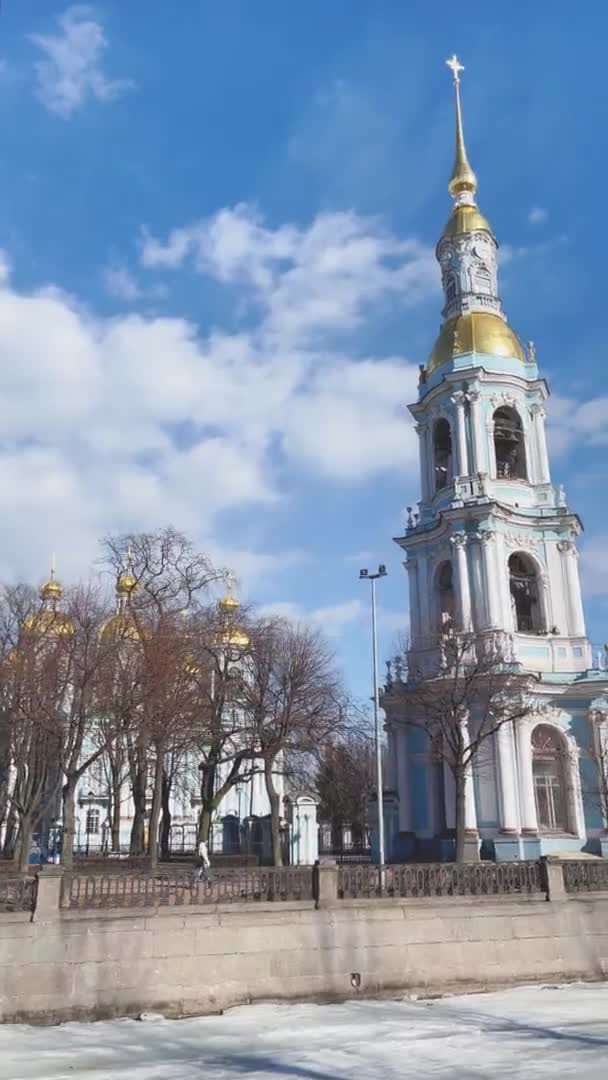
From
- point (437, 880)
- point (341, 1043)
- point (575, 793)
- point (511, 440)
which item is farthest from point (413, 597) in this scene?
point (341, 1043)

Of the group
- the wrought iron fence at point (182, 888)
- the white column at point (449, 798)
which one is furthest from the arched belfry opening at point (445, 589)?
the wrought iron fence at point (182, 888)

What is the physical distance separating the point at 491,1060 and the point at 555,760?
22.5 meters

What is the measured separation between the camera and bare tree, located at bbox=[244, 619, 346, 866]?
30703 millimetres

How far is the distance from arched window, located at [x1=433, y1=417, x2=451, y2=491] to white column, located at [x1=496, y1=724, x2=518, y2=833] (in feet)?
38.9

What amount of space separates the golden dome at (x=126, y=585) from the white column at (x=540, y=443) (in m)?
18.0

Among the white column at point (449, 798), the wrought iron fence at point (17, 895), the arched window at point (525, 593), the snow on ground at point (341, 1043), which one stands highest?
the arched window at point (525, 593)

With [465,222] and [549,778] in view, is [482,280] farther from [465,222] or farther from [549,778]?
[549,778]

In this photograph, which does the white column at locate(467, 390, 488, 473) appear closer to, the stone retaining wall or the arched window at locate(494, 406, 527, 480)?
the arched window at locate(494, 406, 527, 480)

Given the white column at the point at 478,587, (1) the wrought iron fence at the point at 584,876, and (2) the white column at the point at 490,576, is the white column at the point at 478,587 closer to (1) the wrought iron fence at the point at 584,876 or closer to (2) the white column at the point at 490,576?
(2) the white column at the point at 490,576

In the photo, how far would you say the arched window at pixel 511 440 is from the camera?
38.6 meters

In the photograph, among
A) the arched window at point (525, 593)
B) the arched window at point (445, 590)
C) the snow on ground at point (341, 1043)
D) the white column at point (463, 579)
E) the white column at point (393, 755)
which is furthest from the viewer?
the arched window at point (445, 590)

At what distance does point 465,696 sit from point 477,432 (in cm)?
1280

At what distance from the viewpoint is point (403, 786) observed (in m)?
35.2

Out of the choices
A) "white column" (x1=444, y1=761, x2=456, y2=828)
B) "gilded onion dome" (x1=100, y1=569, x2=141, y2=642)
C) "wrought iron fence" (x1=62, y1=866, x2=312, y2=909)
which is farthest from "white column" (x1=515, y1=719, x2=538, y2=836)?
"wrought iron fence" (x1=62, y1=866, x2=312, y2=909)
